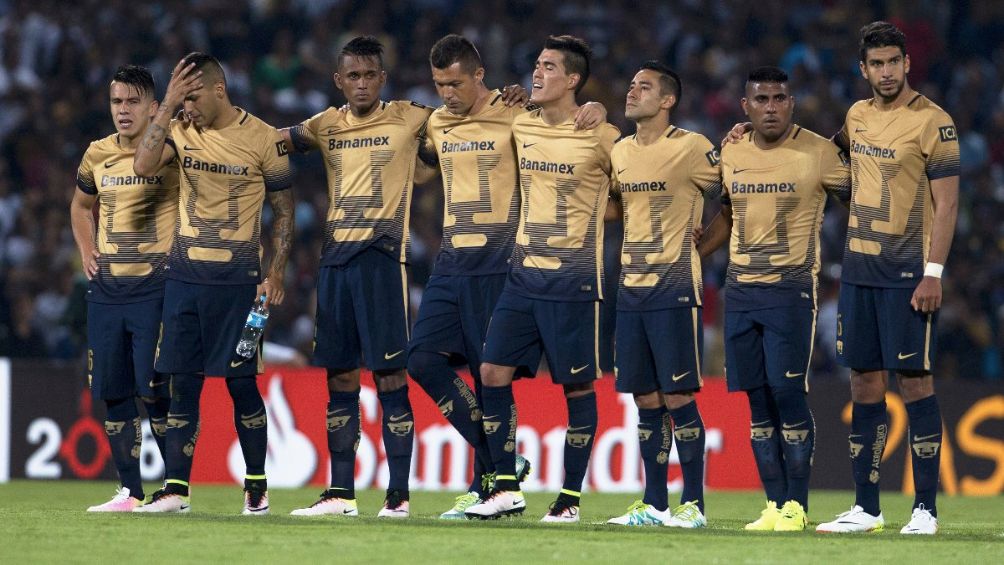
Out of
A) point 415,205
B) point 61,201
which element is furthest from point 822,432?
point 61,201

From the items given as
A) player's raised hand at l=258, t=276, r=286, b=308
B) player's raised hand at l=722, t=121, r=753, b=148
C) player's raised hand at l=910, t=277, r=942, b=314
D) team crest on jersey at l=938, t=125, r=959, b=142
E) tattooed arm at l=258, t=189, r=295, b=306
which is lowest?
player's raised hand at l=910, t=277, r=942, b=314

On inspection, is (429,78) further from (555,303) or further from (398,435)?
(555,303)

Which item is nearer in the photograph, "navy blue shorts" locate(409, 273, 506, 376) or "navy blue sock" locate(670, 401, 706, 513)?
"navy blue sock" locate(670, 401, 706, 513)

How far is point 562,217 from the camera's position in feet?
32.7

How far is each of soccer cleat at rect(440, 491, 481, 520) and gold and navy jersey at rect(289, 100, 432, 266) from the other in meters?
1.55

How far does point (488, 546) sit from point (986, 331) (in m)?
10.7

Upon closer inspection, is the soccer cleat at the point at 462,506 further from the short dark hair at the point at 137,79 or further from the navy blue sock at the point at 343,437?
the short dark hair at the point at 137,79

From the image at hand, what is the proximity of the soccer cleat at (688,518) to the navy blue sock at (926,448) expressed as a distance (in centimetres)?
125

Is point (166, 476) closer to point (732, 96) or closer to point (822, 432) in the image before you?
point (822, 432)

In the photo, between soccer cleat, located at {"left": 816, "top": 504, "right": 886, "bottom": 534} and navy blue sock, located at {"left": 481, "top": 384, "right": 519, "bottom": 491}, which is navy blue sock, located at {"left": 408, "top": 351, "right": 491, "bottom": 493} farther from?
soccer cleat, located at {"left": 816, "top": 504, "right": 886, "bottom": 534}

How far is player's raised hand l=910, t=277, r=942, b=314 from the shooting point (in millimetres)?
9336

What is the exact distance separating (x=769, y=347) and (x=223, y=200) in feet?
11.2

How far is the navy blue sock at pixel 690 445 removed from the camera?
32.7 ft

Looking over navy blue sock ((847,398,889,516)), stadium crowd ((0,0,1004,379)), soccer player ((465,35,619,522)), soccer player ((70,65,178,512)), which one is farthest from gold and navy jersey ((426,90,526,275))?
stadium crowd ((0,0,1004,379))
